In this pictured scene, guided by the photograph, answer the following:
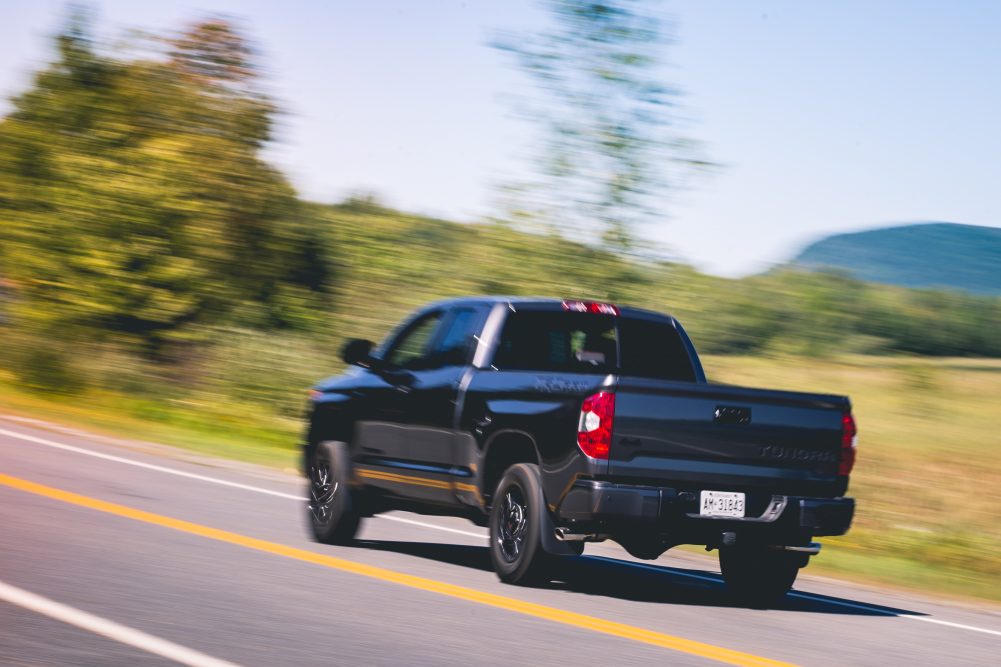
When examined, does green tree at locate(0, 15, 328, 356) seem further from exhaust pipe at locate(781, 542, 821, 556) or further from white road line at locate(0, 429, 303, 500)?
exhaust pipe at locate(781, 542, 821, 556)

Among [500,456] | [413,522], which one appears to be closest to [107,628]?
[500,456]

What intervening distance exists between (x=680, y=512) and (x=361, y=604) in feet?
6.91

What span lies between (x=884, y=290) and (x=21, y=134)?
19977mm

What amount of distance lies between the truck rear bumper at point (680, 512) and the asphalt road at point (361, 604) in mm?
536

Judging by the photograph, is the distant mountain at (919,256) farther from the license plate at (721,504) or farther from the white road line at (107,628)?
the white road line at (107,628)

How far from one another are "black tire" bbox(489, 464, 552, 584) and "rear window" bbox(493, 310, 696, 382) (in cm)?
95

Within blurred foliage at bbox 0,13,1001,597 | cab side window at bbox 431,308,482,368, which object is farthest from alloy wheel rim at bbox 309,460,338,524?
blurred foliage at bbox 0,13,1001,597

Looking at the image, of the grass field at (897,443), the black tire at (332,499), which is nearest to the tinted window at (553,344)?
the black tire at (332,499)

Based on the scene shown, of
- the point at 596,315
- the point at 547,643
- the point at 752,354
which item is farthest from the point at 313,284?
the point at 547,643

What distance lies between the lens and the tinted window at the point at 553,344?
10.4 meters

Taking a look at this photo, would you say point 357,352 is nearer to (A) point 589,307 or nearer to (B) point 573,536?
(A) point 589,307

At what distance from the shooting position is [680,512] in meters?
9.12

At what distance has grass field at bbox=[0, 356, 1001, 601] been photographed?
15914mm

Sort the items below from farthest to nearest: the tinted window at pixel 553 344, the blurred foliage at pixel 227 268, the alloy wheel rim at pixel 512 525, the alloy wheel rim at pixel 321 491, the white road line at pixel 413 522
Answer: the blurred foliage at pixel 227 268, the alloy wheel rim at pixel 321 491, the tinted window at pixel 553 344, the white road line at pixel 413 522, the alloy wheel rim at pixel 512 525
